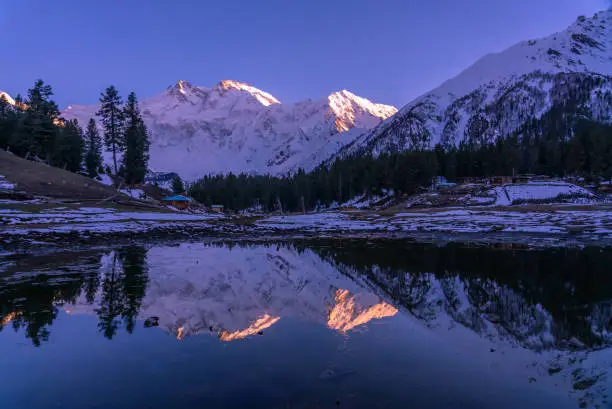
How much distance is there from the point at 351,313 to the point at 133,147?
282 ft

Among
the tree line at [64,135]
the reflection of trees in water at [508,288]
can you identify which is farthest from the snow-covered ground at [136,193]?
the reflection of trees in water at [508,288]

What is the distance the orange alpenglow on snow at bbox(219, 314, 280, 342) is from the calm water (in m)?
0.07

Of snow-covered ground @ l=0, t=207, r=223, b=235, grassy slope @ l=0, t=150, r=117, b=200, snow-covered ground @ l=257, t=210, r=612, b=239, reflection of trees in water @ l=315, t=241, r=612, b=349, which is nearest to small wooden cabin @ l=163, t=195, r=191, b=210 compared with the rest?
grassy slope @ l=0, t=150, r=117, b=200

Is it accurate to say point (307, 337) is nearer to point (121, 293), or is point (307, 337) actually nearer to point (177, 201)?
point (121, 293)

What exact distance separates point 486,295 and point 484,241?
2471 centimetres

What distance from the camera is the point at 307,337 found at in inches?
468

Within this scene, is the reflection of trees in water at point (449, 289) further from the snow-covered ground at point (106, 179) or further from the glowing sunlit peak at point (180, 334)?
the snow-covered ground at point (106, 179)

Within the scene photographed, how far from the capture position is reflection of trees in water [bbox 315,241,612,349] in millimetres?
12242

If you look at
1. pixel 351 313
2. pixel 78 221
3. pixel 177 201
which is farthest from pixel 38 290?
pixel 177 201

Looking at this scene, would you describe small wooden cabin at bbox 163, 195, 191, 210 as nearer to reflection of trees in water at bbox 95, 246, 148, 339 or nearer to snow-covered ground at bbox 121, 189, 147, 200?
snow-covered ground at bbox 121, 189, 147, 200

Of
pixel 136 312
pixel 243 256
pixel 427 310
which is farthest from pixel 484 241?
pixel 136 312

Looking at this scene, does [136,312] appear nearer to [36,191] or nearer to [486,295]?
[486,295]

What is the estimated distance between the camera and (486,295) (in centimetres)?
1669

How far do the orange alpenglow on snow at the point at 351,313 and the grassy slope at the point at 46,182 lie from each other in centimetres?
5543
